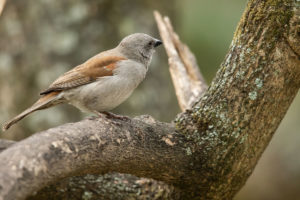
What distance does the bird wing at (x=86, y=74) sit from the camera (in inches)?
178

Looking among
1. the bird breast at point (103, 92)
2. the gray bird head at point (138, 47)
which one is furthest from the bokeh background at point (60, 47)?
the bird breast at point (103, 92)

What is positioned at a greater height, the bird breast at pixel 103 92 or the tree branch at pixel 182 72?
the tree branch at pixel 182 72

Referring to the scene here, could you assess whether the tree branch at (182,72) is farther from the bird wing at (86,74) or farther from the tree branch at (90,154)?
the tree branch at (90,154)

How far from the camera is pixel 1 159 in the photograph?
2.64 metres

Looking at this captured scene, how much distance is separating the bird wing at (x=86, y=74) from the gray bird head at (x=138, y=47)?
0.37 m

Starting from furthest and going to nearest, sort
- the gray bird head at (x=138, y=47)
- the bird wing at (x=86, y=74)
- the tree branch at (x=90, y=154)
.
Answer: the gray bird head at (x=138, y=47)
the bird wing at (x=86, y=74)
the tree branch at (x=90, y=154)

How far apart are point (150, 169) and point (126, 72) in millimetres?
1222

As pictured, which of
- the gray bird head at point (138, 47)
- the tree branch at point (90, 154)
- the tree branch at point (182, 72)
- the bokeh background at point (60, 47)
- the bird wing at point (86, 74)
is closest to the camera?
the tree branch at point (90, 154)

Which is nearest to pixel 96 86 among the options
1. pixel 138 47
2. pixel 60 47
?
pixel 138 47

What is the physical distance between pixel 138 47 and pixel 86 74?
858mm

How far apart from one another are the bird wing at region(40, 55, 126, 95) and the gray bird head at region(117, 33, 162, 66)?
1.20 feet

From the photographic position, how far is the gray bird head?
5.16 metres

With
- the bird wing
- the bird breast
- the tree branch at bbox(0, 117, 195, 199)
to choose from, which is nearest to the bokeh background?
the bird wing

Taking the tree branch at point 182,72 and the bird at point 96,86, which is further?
the tree branch at point 182,72
